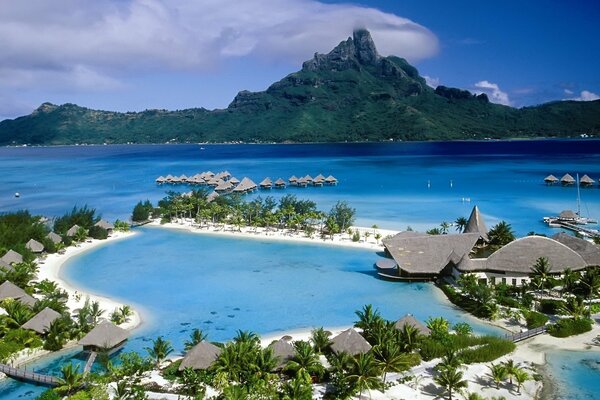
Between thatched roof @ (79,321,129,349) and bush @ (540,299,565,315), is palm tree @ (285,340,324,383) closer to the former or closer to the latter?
thatched roof @ (79,321,129,349)

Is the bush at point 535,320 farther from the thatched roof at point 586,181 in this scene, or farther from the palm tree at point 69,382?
the thatched roof at point 586,181

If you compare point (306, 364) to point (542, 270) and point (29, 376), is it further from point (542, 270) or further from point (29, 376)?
point (542, 270)

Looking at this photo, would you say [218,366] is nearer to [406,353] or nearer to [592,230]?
[406,353]

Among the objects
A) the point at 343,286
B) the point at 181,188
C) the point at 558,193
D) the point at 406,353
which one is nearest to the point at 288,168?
the point at 181,188

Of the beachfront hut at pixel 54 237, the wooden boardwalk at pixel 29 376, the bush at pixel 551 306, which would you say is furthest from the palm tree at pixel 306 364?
the beachfront hut at pixel 54 237

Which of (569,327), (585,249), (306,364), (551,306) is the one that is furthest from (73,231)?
(585,249)
